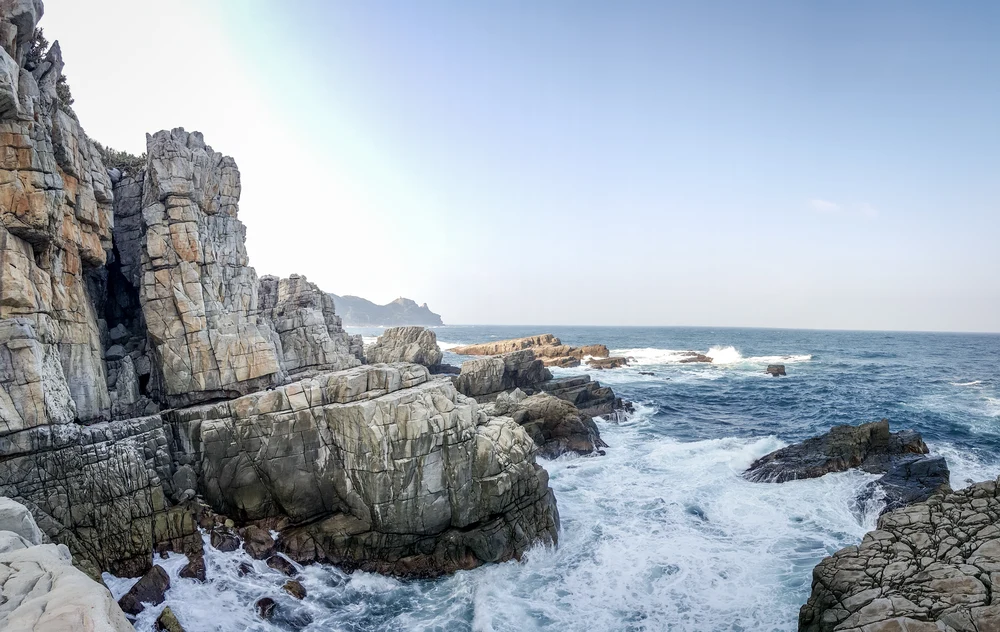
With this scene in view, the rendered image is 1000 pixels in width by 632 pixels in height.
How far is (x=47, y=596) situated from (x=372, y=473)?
1175 centimetres

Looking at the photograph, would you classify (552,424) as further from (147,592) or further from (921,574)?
(147,592)

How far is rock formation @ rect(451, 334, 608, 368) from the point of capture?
78188mm

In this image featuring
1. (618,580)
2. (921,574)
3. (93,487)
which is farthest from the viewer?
(618,580)

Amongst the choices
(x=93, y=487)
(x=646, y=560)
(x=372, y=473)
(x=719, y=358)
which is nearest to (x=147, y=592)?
(x=93, y=487)

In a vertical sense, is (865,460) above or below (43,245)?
below

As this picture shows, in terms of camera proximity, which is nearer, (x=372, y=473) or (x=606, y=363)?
(x=372, y=473)

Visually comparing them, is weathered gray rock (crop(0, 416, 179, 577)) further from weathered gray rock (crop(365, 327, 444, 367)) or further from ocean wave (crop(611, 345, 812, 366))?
ocean wave (crop(611, 345, 812, 366))

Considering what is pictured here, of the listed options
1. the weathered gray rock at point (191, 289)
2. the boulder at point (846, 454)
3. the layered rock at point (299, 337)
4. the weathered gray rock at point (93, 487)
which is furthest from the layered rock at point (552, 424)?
the weathered gray rock at point (93, 487)

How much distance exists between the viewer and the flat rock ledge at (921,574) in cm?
1034

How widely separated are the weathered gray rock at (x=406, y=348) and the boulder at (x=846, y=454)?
40.3m

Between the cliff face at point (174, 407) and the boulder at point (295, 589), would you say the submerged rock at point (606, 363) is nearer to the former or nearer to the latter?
the cliff face at point (174, 407)

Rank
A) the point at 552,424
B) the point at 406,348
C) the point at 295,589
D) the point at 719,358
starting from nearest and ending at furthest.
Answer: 1. the point at 295,589
2. the point at 552,424
3. the point at 406,348
4. the point at 719,358

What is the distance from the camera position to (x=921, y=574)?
455 inches

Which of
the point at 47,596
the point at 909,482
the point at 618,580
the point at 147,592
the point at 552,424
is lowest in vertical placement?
the point at 618,580
